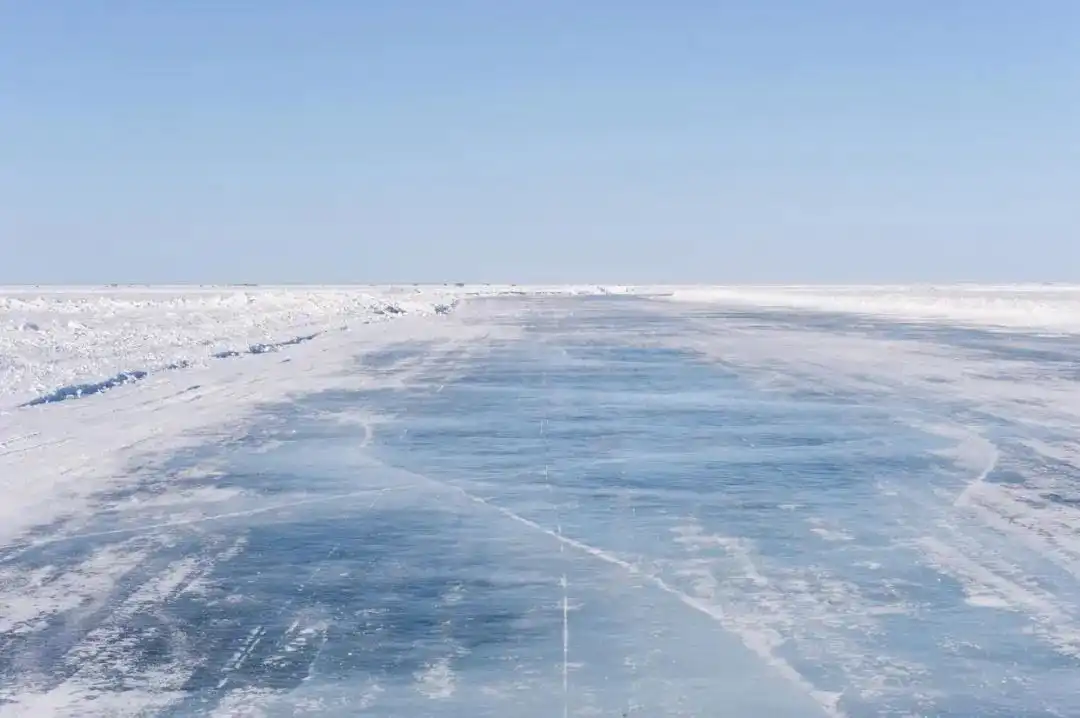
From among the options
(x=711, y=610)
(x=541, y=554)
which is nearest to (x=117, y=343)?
(x=541, y=554)

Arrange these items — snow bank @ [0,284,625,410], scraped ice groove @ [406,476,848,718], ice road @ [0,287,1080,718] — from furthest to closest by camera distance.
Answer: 1. snow bank @ [0,284,625,410]
2. ice road @ [0,287,1080,718]
3. scraped ice groove @ [406,476,848,718]

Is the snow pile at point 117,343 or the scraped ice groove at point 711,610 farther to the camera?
the snow pile at point 117,343

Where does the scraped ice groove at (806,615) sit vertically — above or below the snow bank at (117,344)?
above

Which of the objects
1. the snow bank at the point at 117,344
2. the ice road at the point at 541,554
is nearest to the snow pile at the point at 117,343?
the snow bank at the point at 117,344

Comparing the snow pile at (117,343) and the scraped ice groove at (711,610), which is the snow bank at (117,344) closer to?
the snow pile at (117,343)

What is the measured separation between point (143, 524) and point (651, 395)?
10675 mm

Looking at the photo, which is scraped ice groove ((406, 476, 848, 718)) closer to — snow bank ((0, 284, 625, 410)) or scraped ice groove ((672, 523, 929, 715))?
scraped ice groove ((672, 523, 929, 715))

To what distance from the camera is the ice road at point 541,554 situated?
5.09 meters

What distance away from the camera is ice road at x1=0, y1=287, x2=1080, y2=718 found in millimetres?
5090

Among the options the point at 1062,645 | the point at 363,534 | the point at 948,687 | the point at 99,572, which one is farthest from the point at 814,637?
the point at 99,572

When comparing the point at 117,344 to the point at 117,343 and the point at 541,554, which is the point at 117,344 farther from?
the point at 541,554

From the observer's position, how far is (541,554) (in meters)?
7.57

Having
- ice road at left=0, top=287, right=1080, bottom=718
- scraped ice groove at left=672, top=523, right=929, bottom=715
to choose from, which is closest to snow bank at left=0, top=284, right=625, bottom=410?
ice road at left=0, top=287, right=1080, bottom=718

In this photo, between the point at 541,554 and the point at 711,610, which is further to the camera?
the point at 541,554
